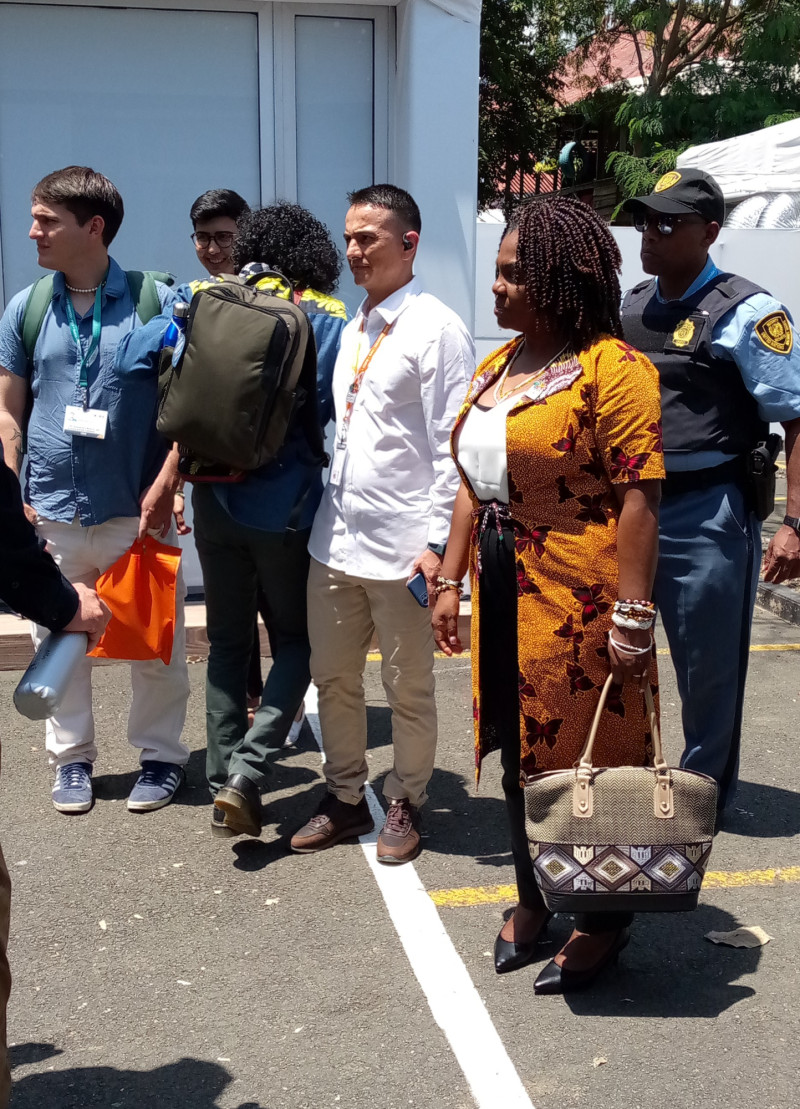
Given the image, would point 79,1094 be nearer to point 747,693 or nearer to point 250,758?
point 250,758

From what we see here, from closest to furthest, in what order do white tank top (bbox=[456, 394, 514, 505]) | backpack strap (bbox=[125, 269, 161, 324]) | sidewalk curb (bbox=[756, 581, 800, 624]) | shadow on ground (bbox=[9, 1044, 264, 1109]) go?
1. shadow on ground (bbox=[9, 1044, 264, 1109])
2. white tank top (bbox=[456, 394, 514, 505])
3. backpack strap (bbox=[125, 269, 161, 324])
4. sidewalk curb (bbox=[756, 581, 800, 624])

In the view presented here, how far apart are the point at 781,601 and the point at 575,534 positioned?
458cm

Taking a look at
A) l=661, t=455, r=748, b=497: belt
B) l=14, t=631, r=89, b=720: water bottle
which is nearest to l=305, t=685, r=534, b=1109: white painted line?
l=14, t=631, r=89, b=720: water bottle

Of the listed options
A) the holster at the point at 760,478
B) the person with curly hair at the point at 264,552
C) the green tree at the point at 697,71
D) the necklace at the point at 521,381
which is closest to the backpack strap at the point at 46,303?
the person with curly hair at the point at 264,552

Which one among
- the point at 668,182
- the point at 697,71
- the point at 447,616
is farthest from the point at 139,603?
the point at 697,71

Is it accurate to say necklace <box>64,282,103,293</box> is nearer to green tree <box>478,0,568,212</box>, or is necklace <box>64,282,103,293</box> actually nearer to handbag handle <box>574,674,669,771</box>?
handbag handle <box>574,674,669,771</box>

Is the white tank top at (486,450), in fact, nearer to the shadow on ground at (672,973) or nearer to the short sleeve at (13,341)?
the shadow on ground at (672,973)

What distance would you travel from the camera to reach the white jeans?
4.11 meters

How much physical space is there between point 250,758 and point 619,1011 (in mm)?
1330

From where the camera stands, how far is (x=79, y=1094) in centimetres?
261

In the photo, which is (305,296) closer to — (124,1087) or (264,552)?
(264,552)

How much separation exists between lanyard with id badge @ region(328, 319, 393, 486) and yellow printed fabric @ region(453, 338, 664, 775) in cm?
88

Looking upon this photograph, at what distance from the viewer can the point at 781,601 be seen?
274 inches

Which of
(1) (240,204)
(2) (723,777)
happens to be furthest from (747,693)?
(1) (240,204)
